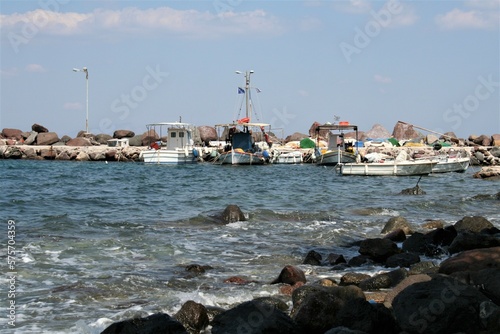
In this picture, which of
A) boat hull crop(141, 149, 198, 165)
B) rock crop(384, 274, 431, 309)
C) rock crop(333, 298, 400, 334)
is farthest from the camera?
boat hull crop(141, 149, 198, 165)

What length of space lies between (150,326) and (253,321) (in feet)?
3.78

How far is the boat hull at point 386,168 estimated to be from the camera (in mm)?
43431

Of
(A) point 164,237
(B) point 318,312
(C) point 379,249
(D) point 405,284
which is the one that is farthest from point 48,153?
(B) point 318,312

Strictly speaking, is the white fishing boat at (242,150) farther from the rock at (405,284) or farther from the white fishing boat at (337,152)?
the rock at (405,284)

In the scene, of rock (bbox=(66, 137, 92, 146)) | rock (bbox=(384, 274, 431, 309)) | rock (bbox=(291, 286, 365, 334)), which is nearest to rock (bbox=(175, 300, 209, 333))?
rock (bbox=(291, 286, 365, 334))

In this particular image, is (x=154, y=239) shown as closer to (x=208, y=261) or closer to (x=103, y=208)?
(x=208, y=261)

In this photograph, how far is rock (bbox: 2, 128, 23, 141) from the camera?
8294 centimetres

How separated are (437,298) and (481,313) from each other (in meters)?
0.49

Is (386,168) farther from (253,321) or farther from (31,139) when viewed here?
(31,139)

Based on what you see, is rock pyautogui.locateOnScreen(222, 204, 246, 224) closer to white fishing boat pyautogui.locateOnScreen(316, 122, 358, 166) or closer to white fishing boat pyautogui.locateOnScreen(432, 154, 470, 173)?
white fishing boat pyautogui.locateOnScreen(432, 154, 470, 173)

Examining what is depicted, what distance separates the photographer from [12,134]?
84188mm

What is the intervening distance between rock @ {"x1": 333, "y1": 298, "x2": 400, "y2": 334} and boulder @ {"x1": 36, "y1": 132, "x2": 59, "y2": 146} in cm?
7317

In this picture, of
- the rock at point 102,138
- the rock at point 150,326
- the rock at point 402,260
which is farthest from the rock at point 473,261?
the rock at point 102,138

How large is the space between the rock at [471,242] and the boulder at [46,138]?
2701 inches
